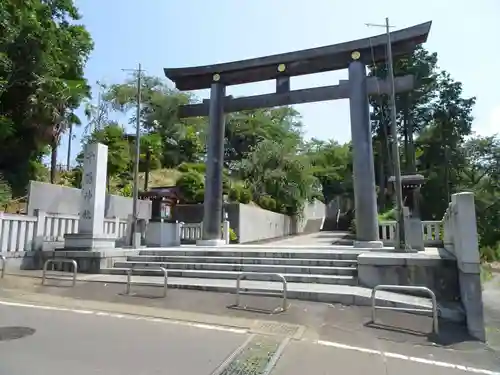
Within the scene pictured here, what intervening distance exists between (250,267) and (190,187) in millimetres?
13960

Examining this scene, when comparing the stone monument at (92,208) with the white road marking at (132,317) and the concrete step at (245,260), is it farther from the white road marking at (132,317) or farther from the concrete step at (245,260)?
the white road marking at (132,317)

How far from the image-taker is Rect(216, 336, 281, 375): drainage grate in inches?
165

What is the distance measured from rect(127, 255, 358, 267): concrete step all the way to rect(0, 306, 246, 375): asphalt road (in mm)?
4608

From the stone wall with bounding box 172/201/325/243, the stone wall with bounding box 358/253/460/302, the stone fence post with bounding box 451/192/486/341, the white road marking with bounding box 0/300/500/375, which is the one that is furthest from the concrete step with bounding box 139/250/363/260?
the stone wall with bounding box 172/201/325/243

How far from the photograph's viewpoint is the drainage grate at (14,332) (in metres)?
5.13

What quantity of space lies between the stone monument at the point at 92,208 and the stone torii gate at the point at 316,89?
455 centimetres

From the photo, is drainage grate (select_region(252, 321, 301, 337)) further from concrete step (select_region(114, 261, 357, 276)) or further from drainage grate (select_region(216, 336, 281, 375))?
concrete step (select_region(114, 261, 357, 276))

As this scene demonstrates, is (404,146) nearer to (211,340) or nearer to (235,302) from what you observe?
(235,302)

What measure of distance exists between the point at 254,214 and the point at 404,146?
13.9 meters

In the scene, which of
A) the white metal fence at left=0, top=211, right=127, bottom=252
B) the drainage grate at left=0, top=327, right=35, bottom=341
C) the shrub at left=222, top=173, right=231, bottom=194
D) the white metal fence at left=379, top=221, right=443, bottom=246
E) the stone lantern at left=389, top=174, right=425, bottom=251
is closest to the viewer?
the drainage grate at left=0, top=327, right=35, bottom=341

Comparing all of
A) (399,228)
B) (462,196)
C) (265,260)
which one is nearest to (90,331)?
(265,260)

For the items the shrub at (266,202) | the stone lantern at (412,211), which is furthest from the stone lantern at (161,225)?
the stone lantern at (412,211)

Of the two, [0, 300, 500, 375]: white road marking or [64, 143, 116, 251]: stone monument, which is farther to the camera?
[64, 143, 116, 251]: stone monument

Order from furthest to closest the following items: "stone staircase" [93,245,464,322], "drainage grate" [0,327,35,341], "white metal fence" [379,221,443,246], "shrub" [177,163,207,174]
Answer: "shrub" [177,163,207,174] → "white metal fence" [379,221,443,246] → "stone staircase" [93,245,464,322] → "drainage grate" [0,327,35,341]
